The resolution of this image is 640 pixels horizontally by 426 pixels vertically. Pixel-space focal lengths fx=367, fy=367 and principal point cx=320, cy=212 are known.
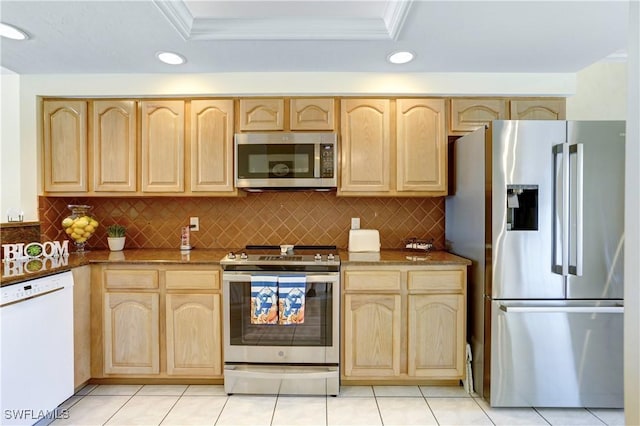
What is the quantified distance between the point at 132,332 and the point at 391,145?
7.43 feet

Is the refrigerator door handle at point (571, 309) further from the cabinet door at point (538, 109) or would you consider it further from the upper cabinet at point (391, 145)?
the cabinet door at point (538, 109)

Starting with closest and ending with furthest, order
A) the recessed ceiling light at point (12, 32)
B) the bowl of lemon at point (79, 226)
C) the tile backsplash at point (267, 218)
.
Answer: the recessed ceiling light at point (12, 32) < the bowl of lemon at point (79, 226) < the tile backsplash at point (267, 218)

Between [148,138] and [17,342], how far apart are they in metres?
1.57

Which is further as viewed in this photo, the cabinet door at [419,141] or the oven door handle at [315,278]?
the cabinet door at [419,141]

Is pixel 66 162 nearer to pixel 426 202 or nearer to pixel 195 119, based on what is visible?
pixel 195 119

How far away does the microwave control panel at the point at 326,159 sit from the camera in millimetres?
2736

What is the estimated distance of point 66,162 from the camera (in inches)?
111

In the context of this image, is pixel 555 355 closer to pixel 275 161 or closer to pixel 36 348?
pixel 275 161

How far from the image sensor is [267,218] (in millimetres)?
3129

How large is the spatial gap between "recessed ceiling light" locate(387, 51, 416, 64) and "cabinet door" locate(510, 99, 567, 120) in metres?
0.93

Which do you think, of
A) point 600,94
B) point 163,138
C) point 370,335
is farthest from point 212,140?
point 600,94

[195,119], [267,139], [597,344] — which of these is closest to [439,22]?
[267,139]

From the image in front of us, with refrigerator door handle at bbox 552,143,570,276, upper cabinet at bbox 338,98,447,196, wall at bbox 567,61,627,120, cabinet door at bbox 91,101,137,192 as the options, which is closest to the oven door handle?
upper cabinet at bbox 338,98,447,196

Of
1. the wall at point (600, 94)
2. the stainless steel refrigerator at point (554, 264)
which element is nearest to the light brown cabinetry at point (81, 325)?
the stainless steel refrigerator at point (554, 264)
